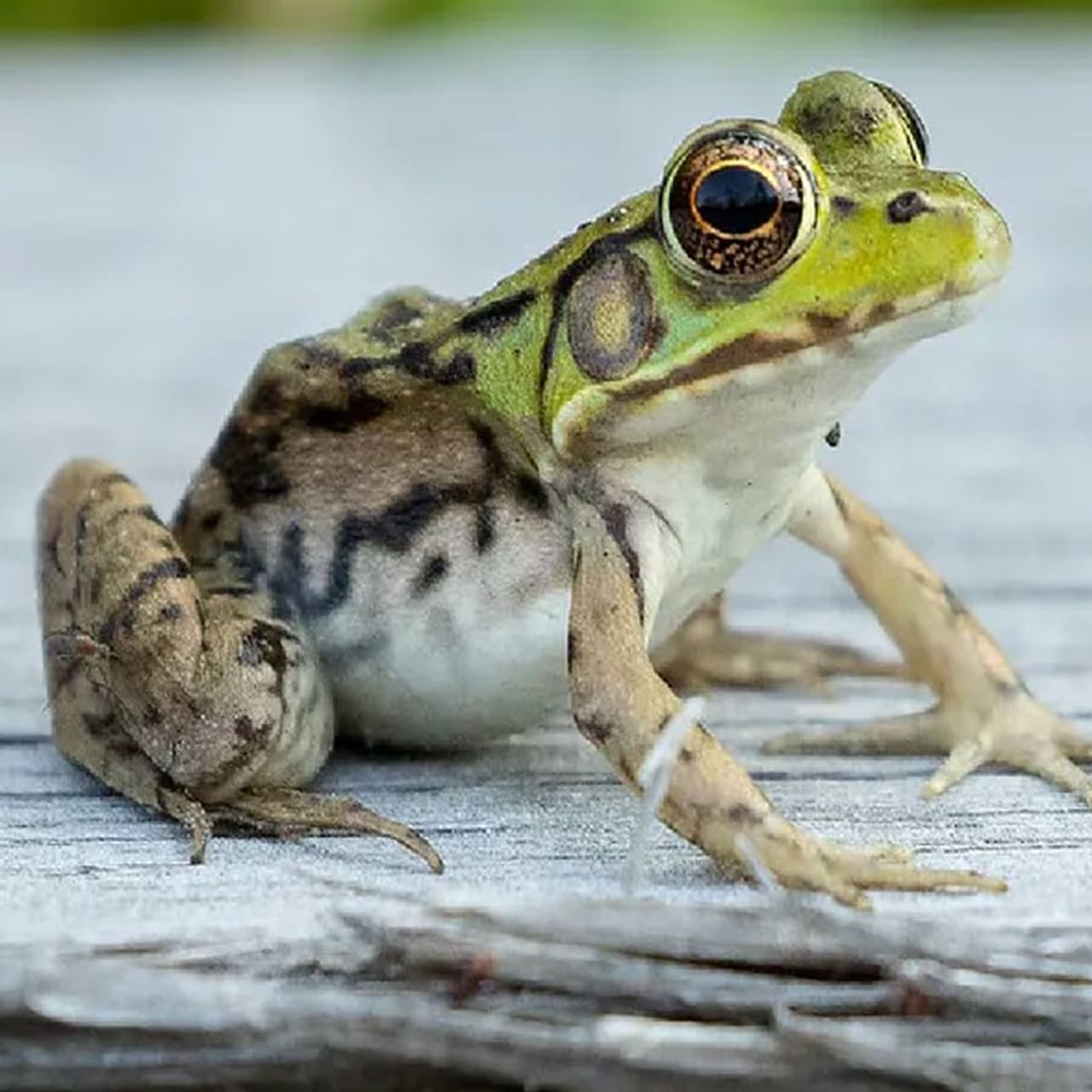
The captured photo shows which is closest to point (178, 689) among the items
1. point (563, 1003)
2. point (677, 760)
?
point (677, 760)

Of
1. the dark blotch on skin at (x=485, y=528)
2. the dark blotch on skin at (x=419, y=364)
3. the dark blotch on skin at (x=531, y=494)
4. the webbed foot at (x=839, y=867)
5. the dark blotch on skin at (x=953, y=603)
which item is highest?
the dark blotch on skin at (x=419, y=364)

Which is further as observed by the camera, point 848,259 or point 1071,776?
point 1071,776

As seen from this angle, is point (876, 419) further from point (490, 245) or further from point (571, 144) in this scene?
point (571, 144)

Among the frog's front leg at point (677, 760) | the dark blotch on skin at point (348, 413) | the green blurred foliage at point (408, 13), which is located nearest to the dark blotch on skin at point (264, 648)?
the dark blotch on skin at point (348, 413)

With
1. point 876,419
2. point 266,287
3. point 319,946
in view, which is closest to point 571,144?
point 266,287

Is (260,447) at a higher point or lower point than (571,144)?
lower

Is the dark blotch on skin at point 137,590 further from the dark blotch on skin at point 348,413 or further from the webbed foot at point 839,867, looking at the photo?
the webbed foot at point 839,867

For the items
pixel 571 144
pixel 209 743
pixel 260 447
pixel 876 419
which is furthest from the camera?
pixel 571 144
